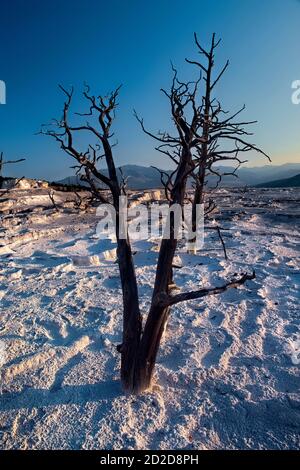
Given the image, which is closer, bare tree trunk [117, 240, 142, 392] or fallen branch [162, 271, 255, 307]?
fallen branch [162, 271, 255, 307]

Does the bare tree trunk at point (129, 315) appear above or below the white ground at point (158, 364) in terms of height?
above

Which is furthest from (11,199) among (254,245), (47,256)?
(254,245)

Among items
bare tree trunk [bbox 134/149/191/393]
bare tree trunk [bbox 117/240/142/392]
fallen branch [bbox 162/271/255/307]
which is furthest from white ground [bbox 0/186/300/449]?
fallen branch [bbox 162/271/255/307]

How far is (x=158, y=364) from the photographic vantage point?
4.87 metres

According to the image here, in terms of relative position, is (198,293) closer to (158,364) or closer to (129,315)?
(129,315)

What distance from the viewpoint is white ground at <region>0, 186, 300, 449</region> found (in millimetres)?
3633

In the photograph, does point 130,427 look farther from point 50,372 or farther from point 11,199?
point 11,199

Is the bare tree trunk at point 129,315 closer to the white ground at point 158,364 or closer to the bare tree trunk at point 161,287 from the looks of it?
the bare tree trunk at point 161,287

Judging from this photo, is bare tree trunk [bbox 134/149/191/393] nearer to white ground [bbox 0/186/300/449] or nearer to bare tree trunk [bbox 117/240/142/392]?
bare tree trunk [bbox 117/240/142/392]

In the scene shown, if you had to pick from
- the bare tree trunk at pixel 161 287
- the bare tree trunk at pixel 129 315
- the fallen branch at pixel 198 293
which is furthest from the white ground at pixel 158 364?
the fallen branch at pixel 198 293

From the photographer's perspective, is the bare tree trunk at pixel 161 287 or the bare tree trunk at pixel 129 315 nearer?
the bare tree trunk at pixel 161 287

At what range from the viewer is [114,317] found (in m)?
6.32

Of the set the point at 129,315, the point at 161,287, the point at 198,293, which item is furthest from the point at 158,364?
the point at 198,293

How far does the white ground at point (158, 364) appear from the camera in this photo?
3633 millimetres
